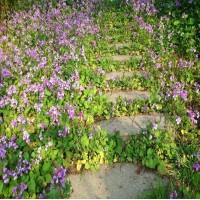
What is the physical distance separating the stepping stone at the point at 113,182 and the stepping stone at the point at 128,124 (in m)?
0.52

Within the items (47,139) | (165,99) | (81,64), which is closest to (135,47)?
(81,64)

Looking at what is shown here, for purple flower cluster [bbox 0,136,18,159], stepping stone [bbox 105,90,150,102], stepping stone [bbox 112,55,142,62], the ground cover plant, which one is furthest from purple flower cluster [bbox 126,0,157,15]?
purple flower cluster [bbox 0,136,18,159]

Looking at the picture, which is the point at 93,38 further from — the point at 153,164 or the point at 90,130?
the point at 153,164

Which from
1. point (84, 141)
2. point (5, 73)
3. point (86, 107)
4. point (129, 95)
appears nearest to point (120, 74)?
point (129, 95)

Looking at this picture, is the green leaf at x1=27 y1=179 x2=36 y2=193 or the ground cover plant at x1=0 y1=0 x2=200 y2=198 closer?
the green leaf at x1=27 y1=179 x2=36 y2=193

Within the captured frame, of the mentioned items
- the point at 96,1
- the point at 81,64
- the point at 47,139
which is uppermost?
the point at 96,1

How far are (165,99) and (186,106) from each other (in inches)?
12.8

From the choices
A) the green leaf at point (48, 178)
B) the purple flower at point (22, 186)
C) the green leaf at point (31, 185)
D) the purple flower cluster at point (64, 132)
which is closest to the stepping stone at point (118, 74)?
the purple flower cluster at point (64, 132)

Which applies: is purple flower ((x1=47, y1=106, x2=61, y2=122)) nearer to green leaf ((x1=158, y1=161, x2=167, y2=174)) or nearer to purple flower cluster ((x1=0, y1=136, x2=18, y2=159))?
purple flower cluster ((x1=0, y1=136, x2=18, y2=159))

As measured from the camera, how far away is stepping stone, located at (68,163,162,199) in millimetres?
3082

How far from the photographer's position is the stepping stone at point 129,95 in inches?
188

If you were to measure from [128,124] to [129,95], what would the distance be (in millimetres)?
846

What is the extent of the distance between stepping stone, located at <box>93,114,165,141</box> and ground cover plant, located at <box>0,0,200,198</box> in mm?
96

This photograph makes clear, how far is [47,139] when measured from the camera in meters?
3.64
